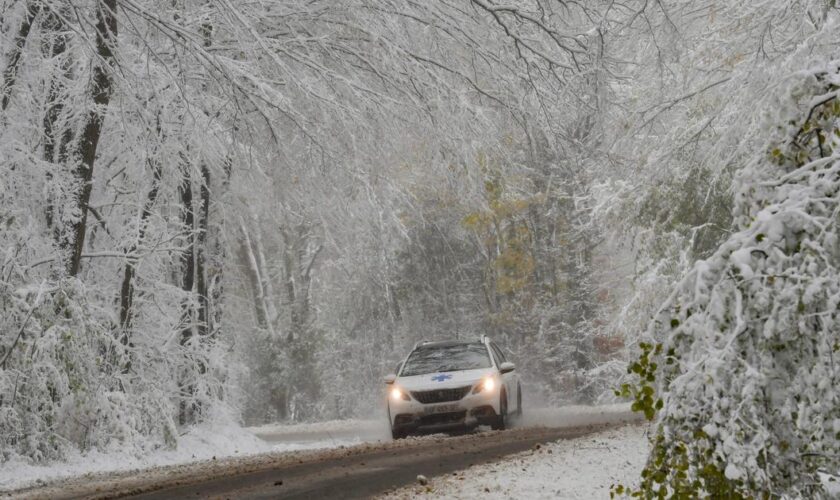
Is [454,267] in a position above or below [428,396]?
above

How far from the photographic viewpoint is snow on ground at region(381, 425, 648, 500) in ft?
25.5

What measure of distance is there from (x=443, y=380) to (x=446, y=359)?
121cm

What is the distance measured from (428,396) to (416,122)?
506 cm

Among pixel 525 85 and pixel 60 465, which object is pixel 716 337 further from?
pixel 60 465

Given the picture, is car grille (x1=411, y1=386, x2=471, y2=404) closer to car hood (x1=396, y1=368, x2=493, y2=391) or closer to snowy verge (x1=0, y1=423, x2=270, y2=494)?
car hood (x1=396, y1=368, x2=493, y2=391)

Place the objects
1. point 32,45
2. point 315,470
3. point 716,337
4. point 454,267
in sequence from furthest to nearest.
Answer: point 454,267, point 32,45, point 315,470, point 716,337

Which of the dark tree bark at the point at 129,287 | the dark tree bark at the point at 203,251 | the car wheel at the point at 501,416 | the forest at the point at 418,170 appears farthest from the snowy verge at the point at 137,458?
the car wheel at the point at 501,416

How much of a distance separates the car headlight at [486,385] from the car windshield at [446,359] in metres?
0.66

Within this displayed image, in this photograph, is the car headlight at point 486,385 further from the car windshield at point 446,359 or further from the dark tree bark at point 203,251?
the dark tree bark at point 203,251

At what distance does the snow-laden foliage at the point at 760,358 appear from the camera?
3.78m

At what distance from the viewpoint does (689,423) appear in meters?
4.01

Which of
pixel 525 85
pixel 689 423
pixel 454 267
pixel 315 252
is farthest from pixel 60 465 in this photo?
pixel 315 252

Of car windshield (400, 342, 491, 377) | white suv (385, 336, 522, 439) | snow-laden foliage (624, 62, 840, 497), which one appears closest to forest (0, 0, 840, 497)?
snow-laden foliage (624, 62, 840, 497)

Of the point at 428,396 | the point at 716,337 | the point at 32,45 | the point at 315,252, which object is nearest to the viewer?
the point at 716,337
